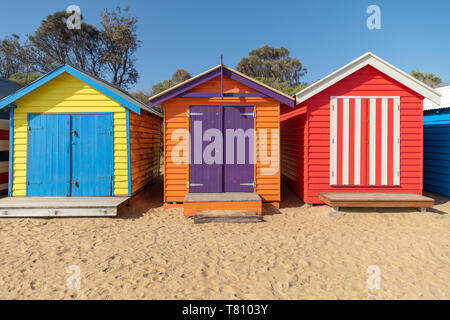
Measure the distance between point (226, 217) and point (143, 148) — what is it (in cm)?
394

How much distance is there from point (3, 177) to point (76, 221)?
383 centimetres

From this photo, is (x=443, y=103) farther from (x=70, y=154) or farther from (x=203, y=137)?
(x=70, y=154)

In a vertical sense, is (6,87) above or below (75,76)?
above

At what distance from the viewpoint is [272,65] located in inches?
1560

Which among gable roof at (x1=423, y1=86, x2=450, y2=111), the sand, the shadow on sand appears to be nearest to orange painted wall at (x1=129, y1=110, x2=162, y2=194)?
the shadow on sand

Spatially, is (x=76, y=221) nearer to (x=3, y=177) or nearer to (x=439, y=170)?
(x=3, y=177)

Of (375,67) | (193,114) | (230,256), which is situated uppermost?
(375,67)

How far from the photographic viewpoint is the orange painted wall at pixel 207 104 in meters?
6.97

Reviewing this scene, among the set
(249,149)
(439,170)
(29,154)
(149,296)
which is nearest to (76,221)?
(29,154)

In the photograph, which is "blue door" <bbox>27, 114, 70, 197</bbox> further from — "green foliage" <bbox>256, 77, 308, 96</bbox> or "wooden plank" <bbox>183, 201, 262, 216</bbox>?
"green foliage" <bbox>256, 77, 308, 96</bbox>

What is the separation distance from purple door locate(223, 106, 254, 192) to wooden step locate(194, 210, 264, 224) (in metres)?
1.08

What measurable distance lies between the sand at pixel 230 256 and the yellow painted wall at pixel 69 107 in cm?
170

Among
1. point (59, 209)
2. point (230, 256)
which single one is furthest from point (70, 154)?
point (230, 256)

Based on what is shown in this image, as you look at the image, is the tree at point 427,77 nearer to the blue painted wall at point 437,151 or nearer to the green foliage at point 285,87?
the green foliage at point 285,87
